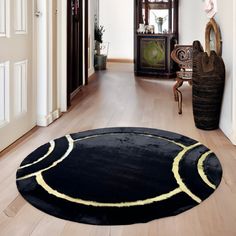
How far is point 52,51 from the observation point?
352cm

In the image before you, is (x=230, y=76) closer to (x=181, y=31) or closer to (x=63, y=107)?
(x=63, y=107)

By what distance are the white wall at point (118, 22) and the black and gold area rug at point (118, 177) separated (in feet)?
22.7

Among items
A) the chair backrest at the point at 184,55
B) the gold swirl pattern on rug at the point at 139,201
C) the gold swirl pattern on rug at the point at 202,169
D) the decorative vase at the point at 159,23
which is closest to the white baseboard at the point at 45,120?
the gold swirl pattern on rug at the point at 139,201

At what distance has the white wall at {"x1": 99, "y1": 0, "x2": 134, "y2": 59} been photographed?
31.0 ft

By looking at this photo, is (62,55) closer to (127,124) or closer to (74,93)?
(127,124)

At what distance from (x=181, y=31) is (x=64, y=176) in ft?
17.1

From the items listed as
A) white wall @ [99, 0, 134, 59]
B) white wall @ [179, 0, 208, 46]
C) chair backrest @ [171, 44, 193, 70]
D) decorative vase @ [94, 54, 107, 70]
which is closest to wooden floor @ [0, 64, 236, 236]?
chair backrest @ [171, 44, 193, 70]

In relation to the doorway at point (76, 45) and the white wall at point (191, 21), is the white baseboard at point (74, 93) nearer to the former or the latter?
the doorway at point (76, 45)

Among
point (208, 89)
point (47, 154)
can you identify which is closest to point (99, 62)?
point (208, 89)

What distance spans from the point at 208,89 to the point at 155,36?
12.3 feet

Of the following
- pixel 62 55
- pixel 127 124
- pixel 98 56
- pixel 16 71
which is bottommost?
pixel 127 124

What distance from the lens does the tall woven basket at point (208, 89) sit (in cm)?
323

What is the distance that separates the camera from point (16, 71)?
9.62ft

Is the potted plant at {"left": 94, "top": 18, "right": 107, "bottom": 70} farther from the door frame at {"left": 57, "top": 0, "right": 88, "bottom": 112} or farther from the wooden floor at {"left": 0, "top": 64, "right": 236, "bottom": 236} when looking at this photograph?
the door frame at {"left": 57, "top": 0, "right": 88, "bottom": 112}
